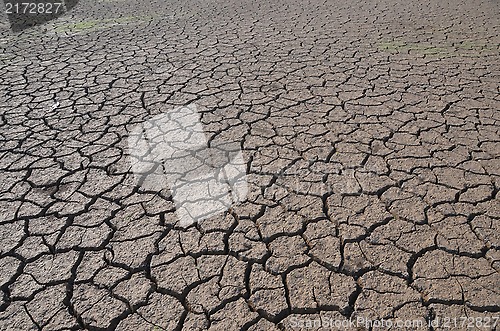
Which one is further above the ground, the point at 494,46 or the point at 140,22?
the point at 140,22

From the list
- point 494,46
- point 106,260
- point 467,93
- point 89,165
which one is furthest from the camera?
point 494,46

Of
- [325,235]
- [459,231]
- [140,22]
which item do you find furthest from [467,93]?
[140,22]

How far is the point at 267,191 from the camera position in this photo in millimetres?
2629

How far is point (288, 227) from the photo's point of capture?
2.32 meters

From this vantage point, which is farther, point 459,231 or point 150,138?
point 150,138

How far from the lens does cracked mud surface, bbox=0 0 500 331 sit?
1897mm

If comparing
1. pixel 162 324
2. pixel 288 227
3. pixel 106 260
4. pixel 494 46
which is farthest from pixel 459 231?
pixel 494 46

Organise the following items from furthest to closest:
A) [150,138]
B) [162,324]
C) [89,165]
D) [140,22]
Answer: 1. [140,22]
2. [150,138]
3. [89,165]
4. [162,324]

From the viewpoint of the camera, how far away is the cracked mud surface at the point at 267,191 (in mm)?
1897

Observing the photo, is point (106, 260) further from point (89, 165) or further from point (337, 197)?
point (337, 197)

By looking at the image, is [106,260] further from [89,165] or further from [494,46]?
[494,46]

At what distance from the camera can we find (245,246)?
2199 millimetres

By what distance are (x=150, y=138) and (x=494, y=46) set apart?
467 centimetres

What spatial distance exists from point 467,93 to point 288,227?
2706 mm
